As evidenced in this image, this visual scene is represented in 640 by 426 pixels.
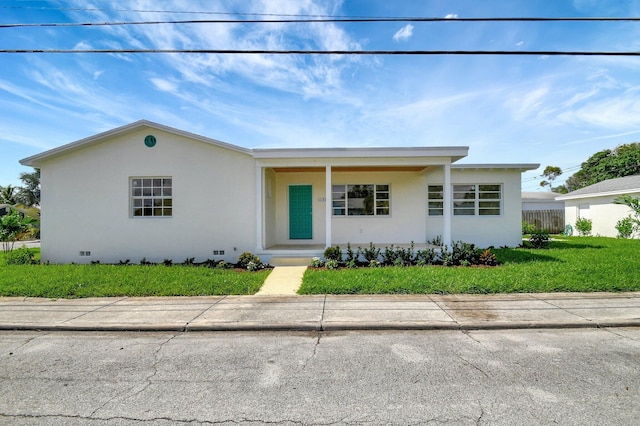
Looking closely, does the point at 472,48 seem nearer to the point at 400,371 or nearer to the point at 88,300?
the point at 400,371

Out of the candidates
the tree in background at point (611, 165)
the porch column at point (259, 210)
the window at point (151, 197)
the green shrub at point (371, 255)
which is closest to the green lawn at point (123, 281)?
the porch column at point (259, 210)

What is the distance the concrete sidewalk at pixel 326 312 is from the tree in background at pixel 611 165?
1505 inches

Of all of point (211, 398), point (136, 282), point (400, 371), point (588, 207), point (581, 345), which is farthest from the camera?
point (588, 207)

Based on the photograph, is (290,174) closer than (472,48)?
No

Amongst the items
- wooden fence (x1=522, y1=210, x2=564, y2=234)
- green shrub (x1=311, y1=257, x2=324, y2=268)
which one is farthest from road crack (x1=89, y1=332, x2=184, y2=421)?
wooden fence (x1=522, y1=210, x2=564, y2=234)

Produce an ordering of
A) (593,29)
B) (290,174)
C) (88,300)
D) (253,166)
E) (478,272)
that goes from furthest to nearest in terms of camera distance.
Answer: (290,174)
(253,166)
(478,272)
(593,29)
(88,300)

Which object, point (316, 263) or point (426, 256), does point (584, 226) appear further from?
point (316, 263)

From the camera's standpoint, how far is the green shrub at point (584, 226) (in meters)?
20.5

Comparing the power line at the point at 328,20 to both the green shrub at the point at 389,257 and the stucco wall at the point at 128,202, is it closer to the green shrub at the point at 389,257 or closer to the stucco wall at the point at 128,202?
the stucco wall at the point at 128,202

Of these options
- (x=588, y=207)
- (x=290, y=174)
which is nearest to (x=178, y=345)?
(x=290, y=174)

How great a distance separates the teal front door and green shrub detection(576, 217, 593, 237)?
60.8 feet

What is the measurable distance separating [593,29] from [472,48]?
2.77 metres

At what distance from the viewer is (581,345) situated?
4.39m

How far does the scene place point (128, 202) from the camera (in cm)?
1084
